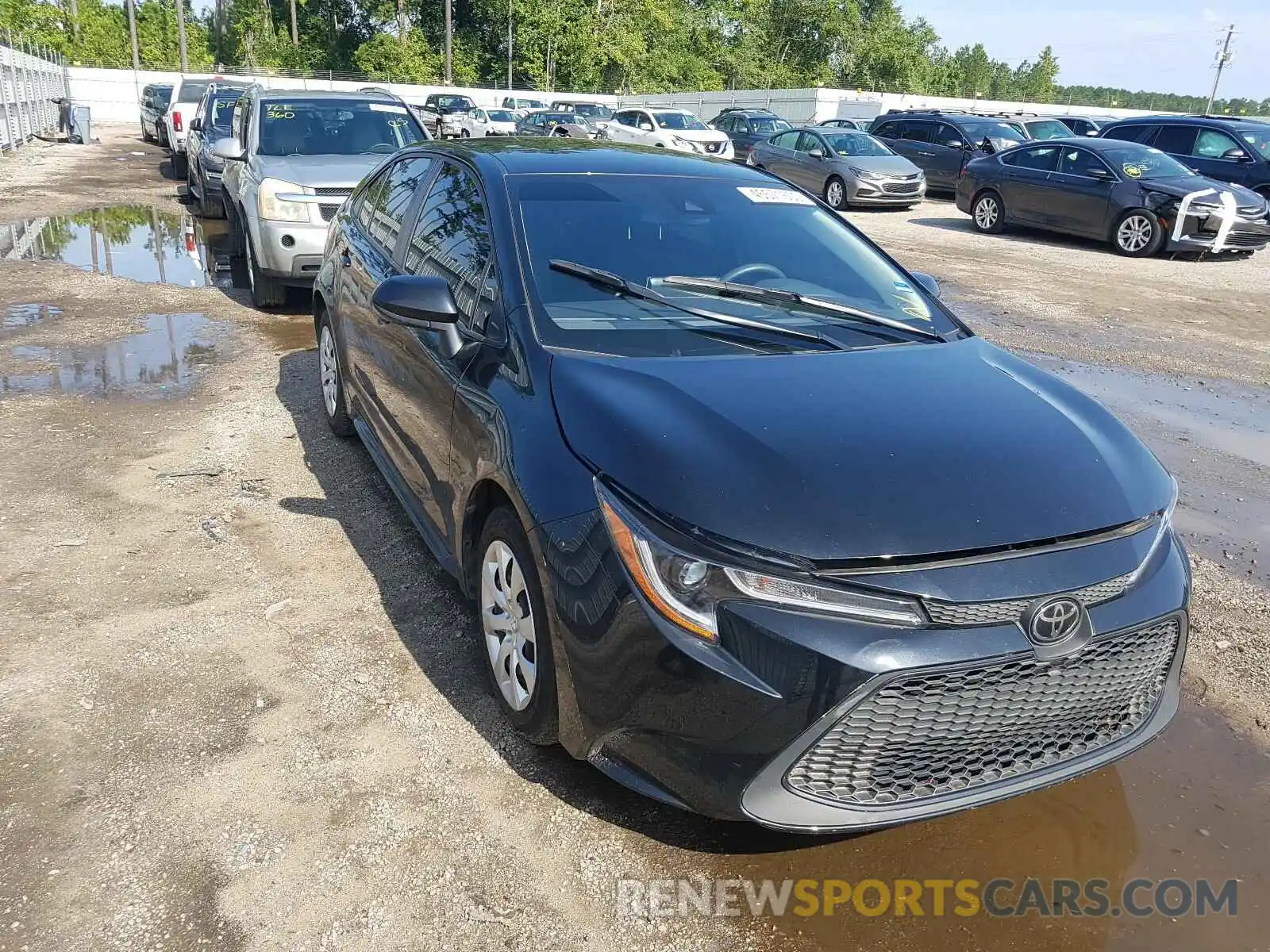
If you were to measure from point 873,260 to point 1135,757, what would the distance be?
2.13 metres

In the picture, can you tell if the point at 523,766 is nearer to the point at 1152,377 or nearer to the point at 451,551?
the point at 451,551

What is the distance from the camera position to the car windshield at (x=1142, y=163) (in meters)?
14.0

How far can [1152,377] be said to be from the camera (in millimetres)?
7793

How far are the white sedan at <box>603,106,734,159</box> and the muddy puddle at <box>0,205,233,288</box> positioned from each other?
12626mm

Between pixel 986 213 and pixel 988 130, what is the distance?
606 centimetres

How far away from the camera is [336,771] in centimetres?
298

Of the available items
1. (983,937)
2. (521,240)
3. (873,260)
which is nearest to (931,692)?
(983,937)

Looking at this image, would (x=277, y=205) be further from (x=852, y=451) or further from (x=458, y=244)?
(x=852, y=451)

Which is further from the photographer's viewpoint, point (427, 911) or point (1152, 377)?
point (1152, 377)

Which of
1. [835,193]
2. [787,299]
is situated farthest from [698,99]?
[787,299]

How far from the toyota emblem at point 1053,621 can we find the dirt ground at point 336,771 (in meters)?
0.80

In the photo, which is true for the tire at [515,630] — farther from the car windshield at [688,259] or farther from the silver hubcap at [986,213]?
the silver hubcap at [986,213]

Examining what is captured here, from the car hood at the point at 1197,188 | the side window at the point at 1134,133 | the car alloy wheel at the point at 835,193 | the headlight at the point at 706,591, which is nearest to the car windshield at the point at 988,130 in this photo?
the side window at the point at 1134,133

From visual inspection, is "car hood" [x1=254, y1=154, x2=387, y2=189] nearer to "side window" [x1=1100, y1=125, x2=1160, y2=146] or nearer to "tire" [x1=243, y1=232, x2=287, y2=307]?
"tire" [x1=243, y1=232, x2=287, y2=307]
